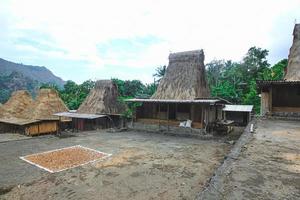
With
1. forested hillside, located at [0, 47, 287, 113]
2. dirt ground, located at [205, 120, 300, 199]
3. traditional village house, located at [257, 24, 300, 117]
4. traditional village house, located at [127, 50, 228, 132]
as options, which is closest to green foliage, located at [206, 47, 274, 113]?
forested hillside, located at [0, 47, 287, 113]

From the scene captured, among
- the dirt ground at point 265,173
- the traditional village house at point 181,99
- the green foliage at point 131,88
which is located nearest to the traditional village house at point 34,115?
the traditional village house at point 181,99

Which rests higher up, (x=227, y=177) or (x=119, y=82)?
(x=119, y=82)

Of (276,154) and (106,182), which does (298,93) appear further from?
(106,182)

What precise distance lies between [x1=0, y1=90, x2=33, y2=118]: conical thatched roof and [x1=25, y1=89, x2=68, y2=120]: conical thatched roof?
4.41 m

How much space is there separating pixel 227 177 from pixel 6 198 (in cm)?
600

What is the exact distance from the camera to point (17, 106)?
89.4 feet

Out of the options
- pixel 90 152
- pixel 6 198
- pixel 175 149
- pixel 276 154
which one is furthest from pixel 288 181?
pixel 90 152

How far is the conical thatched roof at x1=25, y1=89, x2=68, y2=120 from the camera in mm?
21814

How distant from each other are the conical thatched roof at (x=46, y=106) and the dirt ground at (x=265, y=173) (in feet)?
68.2

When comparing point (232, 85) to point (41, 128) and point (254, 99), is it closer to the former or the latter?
point (254, 99)

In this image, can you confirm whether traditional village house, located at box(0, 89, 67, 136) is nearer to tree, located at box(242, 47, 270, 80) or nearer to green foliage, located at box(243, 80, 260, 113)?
green foliage, located at box(243, 80, 260, 113)

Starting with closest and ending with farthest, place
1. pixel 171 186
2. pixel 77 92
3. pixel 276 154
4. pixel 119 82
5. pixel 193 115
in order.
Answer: pixel 276 154 → pixel 171 186 → pixel 193 115 → pixel 119 82 → pixel 77 92

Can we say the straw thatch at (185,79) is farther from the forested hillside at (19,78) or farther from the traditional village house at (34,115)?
the forested hillside at (19,78)

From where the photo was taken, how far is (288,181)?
→ 3.78 metres
